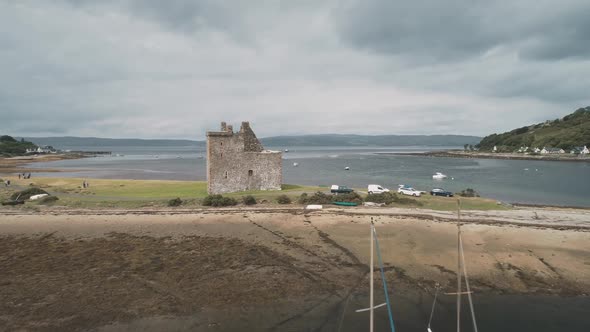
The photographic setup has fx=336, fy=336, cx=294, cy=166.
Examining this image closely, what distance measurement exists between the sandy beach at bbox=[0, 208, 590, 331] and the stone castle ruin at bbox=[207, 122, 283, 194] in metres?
8.60

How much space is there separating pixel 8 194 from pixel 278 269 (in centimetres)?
3730

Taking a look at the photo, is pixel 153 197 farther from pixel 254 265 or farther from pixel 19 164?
pixel 19 164

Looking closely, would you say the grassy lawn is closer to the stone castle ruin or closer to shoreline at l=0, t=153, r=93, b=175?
the stone castle ruin

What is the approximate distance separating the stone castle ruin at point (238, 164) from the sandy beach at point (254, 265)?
8603 mm

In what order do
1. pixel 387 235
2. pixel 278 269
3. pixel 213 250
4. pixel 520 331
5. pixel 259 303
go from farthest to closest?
pixel 387 235 → pixel 213 250 → pixel 278 269 → pixel 259 303 → pixel 520 331

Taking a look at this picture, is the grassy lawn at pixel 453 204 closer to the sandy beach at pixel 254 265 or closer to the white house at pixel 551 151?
the sandy beach at pixel 254 265

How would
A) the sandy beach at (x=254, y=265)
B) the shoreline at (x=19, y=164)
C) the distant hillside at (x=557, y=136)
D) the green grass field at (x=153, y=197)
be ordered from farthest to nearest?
the distant hillside at (x=557, y=136), the shoreline at (x=19, y=164), the green grass field at (x=153, y=197), the sandy beach at (x=254, y=265)

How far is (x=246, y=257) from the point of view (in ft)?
61.9

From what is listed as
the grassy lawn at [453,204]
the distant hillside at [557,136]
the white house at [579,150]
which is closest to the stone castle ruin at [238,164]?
the grassy lawn at [453,204]

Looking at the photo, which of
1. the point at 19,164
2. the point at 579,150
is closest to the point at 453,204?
the point at 19,164

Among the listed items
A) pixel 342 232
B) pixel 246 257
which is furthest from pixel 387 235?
pixel 246 257

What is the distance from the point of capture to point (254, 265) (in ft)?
58.1

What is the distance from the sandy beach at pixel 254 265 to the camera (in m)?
12.9

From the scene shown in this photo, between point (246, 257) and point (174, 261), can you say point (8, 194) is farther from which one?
point (246, 257)
